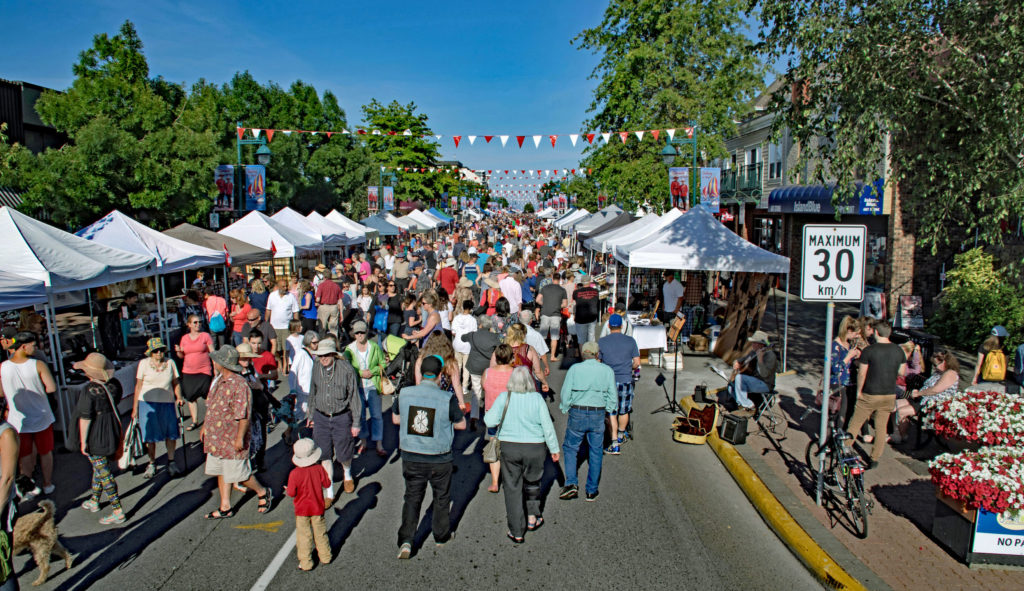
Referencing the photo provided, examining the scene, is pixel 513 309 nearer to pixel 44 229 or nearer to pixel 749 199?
pixel 44 229

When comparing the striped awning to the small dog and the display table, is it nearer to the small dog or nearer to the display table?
the display table

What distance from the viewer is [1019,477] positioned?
16.6ft

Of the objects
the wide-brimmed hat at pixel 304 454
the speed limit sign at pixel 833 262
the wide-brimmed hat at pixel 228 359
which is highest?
the speed limit sign at pixel 833 262

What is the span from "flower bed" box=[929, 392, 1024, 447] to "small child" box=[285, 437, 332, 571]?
5.71 m

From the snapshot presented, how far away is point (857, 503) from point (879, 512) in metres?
0.36

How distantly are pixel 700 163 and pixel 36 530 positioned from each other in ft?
91.2

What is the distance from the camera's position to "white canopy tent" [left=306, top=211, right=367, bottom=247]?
2158cm

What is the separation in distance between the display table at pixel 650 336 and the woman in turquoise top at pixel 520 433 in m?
7.16

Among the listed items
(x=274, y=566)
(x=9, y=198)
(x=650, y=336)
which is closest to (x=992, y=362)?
(x=650, y=336)

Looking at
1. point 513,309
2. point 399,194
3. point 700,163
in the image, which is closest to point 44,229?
point 513,309

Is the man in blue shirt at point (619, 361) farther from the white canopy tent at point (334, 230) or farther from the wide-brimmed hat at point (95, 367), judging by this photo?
the white canopy tent at point (334, 230)

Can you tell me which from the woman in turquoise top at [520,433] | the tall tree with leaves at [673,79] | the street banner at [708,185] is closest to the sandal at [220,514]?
Result: the woman in turquoise top at [520,433]

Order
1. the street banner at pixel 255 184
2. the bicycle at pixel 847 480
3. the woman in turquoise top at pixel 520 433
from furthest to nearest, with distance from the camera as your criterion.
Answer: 1. the street banner at pixel 255 184
2. the bicycle at pixel 847 480
3. the woman in turquoise top at pixel 520 433

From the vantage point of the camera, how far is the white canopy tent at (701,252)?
11.8 m
